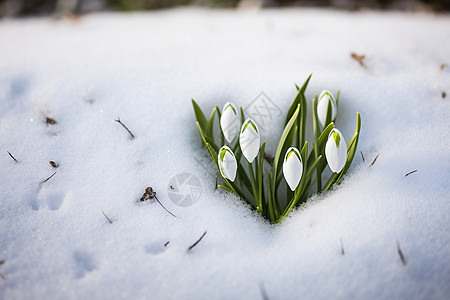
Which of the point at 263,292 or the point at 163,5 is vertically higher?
the point at 163,5

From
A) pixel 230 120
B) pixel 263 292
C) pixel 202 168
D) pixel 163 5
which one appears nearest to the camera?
pixel 263 292

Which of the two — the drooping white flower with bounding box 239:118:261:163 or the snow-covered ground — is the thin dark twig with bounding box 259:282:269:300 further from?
the drooping white flower with bounding box 239:118:261:163

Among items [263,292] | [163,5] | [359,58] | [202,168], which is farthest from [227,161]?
[163,5]

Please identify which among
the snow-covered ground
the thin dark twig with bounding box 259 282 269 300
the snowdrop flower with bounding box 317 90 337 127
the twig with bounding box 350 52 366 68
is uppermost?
the twig with bounding box 350 52 366 68

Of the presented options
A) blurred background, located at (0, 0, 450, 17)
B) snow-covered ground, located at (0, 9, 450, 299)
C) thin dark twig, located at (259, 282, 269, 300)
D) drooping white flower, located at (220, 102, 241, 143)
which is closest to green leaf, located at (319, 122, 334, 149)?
snow-covered ground, located at (0, 9, 450, 299)

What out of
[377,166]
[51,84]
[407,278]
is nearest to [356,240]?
[407,278]

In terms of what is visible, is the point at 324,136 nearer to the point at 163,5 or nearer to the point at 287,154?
the point at 287,154
